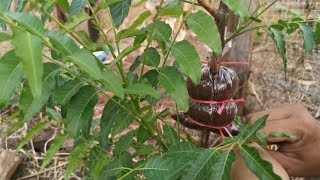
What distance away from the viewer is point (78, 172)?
7.12ft

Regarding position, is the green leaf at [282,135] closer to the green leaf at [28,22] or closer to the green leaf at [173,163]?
the green leaf at [173,163]

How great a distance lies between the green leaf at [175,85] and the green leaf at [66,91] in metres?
0.18

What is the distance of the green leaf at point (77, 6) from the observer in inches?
34.2

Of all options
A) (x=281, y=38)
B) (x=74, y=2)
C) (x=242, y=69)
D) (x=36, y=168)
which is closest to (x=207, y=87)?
(x=281, y=38)

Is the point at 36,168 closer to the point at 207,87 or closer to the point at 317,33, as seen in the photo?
the point at 207,87

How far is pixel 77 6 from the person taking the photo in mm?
876

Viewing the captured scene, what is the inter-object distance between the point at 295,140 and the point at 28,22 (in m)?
0.70

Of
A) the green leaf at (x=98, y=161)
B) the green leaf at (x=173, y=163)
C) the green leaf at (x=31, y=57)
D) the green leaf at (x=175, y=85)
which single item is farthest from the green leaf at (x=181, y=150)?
the green leaf at (x=31, y=57)

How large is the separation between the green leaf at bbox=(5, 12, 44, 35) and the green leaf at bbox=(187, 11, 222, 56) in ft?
0.96

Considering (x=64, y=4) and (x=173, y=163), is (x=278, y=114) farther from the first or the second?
(x=64, y=4)

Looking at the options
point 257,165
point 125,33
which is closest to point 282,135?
Answer: point 257,165

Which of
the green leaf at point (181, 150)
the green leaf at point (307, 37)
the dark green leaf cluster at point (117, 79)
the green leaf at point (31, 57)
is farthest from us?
the green leaf at point (307, 37)

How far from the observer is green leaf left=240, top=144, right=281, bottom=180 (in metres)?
0.68

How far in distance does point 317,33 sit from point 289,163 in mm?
325
